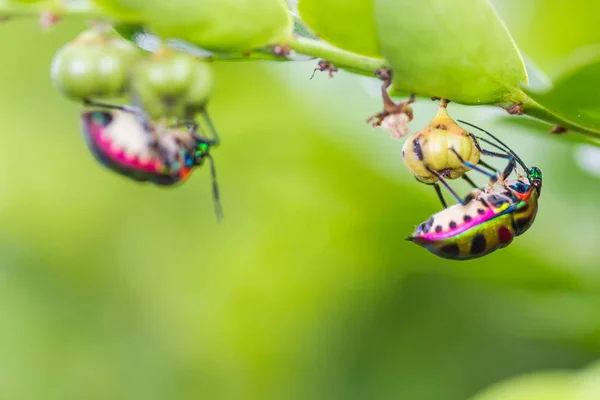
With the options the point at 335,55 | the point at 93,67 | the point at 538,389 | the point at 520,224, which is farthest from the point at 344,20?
the point at 538,389

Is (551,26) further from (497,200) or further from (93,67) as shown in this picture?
(93,67)

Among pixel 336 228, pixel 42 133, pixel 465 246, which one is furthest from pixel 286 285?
pixel 465 246

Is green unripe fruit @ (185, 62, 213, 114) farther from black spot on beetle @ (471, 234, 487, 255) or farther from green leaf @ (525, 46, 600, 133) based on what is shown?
black spot on beetle @ (471, 234, 487, 255)

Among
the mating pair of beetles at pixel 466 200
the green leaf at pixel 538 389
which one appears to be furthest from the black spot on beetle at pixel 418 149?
the green leaf at pixel 538 389

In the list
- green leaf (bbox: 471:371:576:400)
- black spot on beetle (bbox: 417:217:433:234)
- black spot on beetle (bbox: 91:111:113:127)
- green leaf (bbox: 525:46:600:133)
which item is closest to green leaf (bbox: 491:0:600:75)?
green leaf (bbox: 471:371:576:400)

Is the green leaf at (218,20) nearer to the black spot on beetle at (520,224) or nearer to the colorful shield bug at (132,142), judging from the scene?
the colorful shield bug at (132,142)

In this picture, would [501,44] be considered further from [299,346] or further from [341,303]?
[299,346]

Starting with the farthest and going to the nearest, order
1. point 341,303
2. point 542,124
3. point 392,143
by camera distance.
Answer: point 341,303 < point 392,143 < point 542,124
